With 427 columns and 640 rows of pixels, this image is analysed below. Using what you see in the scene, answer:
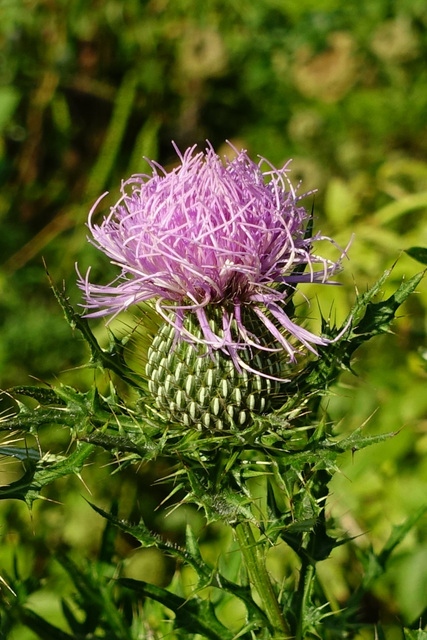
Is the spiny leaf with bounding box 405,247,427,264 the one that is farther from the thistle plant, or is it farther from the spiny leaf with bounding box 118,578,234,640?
the spiny leaf with bounding box 118,578,234,640

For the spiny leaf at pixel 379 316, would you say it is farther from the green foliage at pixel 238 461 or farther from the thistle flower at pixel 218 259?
the thistle flower at pixel 218 259

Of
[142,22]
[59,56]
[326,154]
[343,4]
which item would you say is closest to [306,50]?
[343,4]

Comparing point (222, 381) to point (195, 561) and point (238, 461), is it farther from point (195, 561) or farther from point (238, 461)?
point (195, 561)

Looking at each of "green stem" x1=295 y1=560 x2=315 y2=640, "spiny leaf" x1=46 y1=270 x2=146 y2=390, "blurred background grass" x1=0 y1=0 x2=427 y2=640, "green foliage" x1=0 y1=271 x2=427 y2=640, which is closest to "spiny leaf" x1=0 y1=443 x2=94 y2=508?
"green foliage" x1=0 y1=271 x2=427 y2=640

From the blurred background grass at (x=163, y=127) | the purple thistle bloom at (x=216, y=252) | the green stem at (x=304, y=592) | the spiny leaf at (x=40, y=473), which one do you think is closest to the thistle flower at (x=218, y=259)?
the purple thistle bloom at (x=216, y=252)

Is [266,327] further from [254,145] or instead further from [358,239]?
[254,145]
